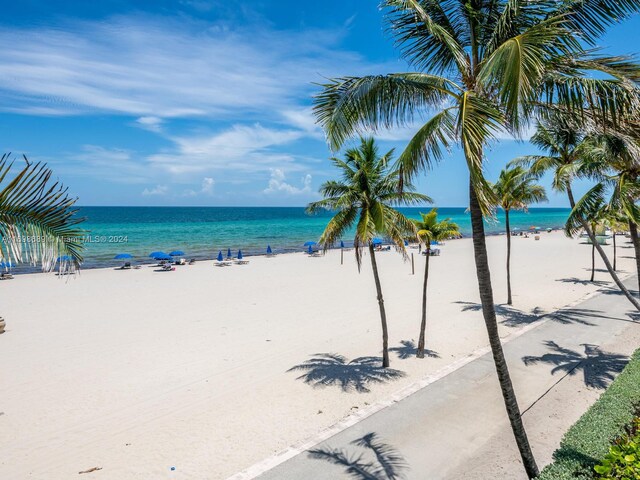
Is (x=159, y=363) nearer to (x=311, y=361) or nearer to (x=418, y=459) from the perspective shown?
(x=311, y=361)

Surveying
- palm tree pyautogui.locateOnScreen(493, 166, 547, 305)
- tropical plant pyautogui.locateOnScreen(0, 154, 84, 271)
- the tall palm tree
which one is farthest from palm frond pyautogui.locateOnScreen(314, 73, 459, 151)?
palm tree pyautogui.locateOnScreen(493, 166, 547, 305)

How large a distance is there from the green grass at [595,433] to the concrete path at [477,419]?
1361 millimetres

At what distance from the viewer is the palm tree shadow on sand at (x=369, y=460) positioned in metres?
6.89

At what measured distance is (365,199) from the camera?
35.2ft

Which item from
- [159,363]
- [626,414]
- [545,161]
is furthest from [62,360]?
[545,161]

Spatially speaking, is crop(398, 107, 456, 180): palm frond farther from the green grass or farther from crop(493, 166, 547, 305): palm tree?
crop(493, 166, 547, 305): palm tree

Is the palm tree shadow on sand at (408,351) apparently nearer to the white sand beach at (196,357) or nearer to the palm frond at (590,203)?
the white sand beach at (196,357)

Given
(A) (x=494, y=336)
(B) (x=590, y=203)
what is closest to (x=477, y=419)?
(A) (x=494, y=336)

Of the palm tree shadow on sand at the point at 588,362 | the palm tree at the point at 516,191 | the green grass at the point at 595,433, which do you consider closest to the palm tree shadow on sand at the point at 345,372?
the palm tree shadow on sand at the point at 588,362

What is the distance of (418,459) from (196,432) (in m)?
4.78

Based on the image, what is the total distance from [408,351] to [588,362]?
5.30 metres

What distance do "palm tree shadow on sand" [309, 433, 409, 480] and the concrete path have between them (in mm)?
19

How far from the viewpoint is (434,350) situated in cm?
1351

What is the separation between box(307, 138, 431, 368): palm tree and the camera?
1060 cm
